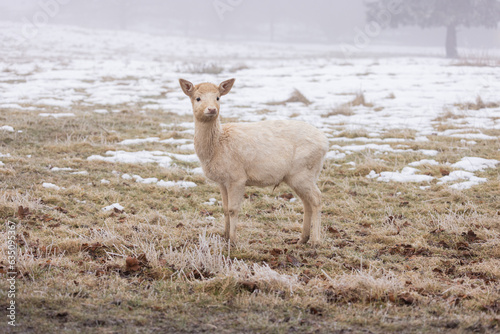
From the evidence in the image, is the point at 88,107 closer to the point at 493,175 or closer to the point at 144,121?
the point at 144,121

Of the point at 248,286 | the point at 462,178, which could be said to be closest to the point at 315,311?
the point at 248,286

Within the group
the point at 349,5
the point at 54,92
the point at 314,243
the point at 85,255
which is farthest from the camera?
the point at 349,5

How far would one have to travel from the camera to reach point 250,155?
220 inches

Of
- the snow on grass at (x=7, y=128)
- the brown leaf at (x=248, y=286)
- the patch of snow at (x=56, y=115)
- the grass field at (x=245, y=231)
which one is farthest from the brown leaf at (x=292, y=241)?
the patch of snow at (x=56, y=115)

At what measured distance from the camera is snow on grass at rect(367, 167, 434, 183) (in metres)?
8.39

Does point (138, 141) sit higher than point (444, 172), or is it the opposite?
point (138, 141)

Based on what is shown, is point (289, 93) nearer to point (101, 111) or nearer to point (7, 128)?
point (101, 111)

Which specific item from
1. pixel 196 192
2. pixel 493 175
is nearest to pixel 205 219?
pixel 196 192

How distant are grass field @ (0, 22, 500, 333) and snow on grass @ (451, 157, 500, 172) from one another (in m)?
0.06

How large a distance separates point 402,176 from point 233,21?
8516cm

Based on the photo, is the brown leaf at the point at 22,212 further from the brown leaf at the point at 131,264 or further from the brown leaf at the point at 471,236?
the brown leaf at the point at 471,236

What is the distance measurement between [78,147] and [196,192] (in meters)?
3.68

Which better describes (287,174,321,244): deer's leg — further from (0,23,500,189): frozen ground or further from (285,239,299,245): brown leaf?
(0,23,500,189): frozen ground

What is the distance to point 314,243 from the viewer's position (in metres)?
5.66
